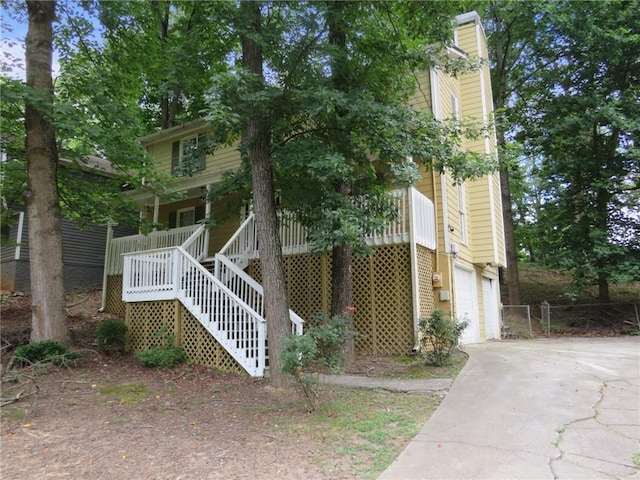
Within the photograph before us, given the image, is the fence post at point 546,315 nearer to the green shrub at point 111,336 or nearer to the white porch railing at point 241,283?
the white porch railing at point 241,283

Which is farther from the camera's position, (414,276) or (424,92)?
(424,92)

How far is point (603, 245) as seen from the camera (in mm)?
14742

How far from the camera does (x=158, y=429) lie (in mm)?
4742

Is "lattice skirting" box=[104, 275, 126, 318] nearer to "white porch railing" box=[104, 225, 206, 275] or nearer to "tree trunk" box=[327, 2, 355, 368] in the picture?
"white porch railing" box=[104, 225, 206, 275]

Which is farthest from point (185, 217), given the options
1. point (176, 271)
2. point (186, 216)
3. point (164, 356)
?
point (164, 356)

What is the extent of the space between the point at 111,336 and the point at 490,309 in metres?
11.2

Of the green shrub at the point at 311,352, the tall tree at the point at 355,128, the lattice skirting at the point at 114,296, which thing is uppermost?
the tall tree at the point at 355,128

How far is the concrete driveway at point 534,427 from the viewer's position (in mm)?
3477

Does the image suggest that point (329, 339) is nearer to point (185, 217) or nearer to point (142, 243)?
point (142, 243)

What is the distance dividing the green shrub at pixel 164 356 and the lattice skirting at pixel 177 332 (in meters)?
0.17

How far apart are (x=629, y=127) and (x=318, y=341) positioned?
47.8 feet

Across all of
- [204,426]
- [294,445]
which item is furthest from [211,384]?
[294,445]

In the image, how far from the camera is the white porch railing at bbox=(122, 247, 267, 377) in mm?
7660

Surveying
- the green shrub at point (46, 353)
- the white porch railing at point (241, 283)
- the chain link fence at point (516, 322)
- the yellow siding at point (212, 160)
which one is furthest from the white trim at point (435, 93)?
the green shrub at point (46, 353)
